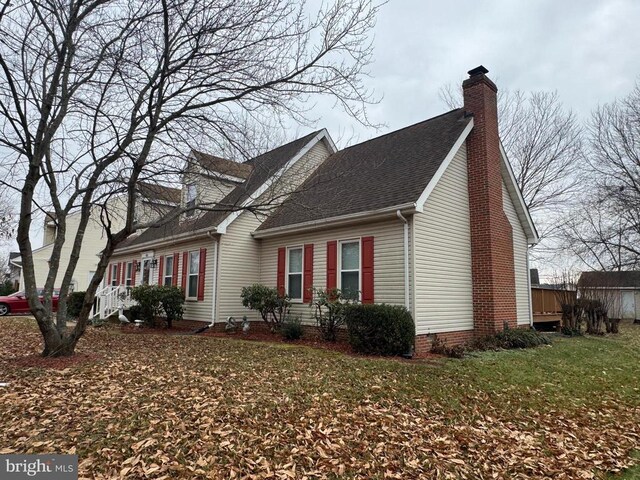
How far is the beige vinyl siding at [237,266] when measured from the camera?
13.5 meters

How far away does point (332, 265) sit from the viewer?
11.6m

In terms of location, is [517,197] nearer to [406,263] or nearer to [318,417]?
[406,263]

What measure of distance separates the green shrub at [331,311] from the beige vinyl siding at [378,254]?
848 millimetres

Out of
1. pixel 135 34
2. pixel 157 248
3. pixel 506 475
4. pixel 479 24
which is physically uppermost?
pixel 479 24

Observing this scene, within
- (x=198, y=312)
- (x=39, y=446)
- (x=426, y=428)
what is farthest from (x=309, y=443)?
(x=198, y=312)

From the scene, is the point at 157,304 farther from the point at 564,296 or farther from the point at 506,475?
the point at 564,296

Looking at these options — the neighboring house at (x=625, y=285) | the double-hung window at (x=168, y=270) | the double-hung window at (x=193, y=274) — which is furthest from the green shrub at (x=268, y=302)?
the neighboring house at (x=625, y=285)

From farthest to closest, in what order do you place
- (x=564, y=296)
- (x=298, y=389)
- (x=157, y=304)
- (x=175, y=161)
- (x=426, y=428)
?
(x=564, y=296) < (x=157, y=304) < (x=175, y=161) < (x=298, y=389) < (x=426, y=428)

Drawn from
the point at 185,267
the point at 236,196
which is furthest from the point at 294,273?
the point at 185,267

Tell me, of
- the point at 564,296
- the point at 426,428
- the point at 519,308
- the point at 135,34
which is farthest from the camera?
the point at 564,296

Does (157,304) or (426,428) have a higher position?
(157,304)

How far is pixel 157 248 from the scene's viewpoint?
17234mm

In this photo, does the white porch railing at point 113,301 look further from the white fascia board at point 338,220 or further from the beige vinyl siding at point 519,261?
the beige vinyl siding at point 519,261

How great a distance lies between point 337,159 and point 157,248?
8449 mm
